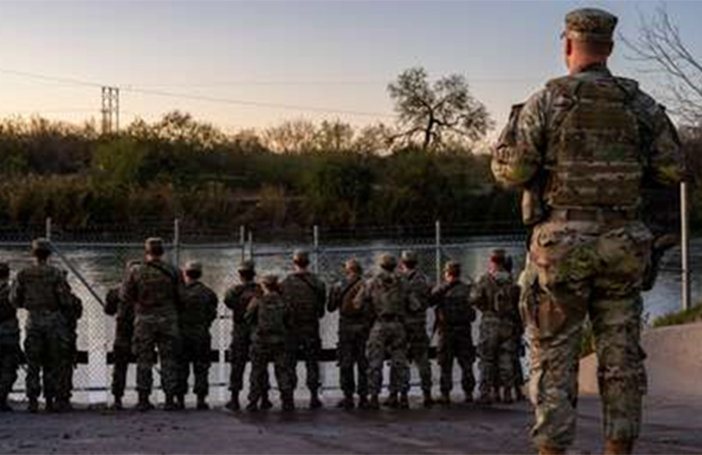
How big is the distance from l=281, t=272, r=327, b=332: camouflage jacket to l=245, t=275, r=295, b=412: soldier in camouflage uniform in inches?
19.0

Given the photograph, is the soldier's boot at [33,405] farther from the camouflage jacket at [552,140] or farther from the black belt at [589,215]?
the black belt at [589,215]

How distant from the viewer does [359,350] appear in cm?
1438

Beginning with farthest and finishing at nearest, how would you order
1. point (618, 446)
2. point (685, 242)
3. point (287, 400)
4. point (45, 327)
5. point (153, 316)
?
point (685, 242)
point (153, 316)
point (45, 327)
point (287, 400)
point (618, 446)

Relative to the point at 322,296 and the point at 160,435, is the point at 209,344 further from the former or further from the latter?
the point at 160,435

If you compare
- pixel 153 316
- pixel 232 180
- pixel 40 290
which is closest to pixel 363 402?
pixel 153 316

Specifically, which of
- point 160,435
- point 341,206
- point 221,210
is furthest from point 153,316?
point 341,206

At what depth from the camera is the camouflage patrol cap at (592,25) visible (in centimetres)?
575

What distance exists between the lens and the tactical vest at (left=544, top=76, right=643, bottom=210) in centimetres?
573

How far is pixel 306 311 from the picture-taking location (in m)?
14.4

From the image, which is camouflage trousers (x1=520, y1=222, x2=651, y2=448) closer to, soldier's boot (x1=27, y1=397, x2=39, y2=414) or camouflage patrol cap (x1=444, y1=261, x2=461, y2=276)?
camouflage patrol cap (x1=444, y1=261, x2=461, y2=276)

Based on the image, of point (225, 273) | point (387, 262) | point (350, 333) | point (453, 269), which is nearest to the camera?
point (387, 262)

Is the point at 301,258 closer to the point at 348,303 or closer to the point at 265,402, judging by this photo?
the point at 348,303

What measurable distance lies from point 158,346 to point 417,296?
9.92 ft

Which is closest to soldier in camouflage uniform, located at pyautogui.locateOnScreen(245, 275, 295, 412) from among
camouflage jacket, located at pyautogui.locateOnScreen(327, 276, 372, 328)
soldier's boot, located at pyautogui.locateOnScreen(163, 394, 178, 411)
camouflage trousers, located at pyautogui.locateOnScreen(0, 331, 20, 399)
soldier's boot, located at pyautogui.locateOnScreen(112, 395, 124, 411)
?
camouflage jacket, located at pyautogui.locateOnScreen(327, 276, 372, 328)
